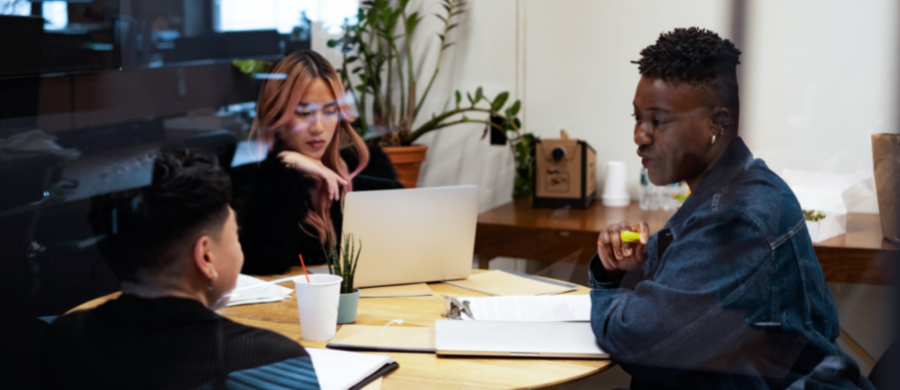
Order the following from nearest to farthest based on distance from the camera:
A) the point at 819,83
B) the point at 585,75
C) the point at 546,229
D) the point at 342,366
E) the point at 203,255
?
the point at 203,255 → the point at 342,366 → the point at 819,83 → the point at 546,229 → the point at 585,75

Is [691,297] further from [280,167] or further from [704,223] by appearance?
[280,167]

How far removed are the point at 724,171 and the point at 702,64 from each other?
19 cm

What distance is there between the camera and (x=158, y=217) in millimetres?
832

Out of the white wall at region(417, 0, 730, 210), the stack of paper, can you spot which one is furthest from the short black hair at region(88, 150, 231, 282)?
the white wall at region(417, 0, 730, 210)

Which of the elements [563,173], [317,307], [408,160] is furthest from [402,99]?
[317,307]

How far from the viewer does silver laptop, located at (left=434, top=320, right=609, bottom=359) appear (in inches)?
41.1

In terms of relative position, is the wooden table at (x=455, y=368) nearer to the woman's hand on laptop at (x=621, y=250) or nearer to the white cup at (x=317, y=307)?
the white cup at (x=317, y=307)

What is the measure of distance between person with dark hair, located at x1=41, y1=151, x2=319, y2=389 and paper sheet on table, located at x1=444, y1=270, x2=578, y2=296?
25.4 inches

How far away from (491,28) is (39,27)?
173cm

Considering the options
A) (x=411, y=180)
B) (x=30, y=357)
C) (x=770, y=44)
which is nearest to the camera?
(x=30, y=357)

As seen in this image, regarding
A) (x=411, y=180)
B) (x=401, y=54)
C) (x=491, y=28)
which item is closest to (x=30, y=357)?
(x=411, y=180)

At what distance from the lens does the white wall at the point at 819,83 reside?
1.05m

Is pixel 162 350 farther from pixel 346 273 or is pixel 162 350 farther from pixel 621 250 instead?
pixel 621 250

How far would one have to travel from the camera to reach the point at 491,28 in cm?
243
